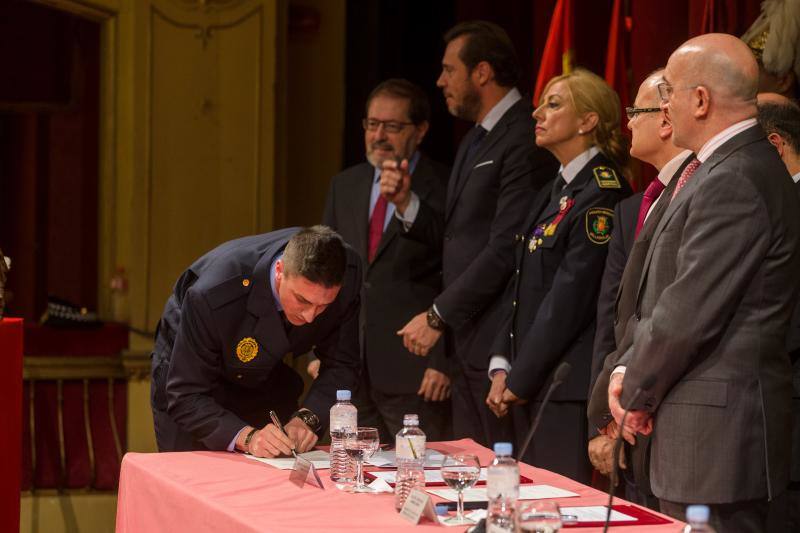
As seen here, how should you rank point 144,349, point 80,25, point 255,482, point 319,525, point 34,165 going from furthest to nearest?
point 34,165, point 80,25, point 144,349, point 255,482, point 319,525

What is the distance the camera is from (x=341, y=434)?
290 centimetres

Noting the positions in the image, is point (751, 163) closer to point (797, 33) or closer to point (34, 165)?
point (797, 33)

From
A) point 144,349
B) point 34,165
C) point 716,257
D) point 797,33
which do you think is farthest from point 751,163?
point 34,165

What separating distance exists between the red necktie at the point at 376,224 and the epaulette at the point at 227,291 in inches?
44.5

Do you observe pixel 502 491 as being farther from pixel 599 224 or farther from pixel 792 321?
pixel 599 224

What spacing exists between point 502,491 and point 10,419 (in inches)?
72.7

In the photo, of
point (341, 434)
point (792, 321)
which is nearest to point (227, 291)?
point (341, 434)

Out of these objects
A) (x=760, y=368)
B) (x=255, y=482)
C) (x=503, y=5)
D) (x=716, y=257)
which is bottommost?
(x=255, y=482)

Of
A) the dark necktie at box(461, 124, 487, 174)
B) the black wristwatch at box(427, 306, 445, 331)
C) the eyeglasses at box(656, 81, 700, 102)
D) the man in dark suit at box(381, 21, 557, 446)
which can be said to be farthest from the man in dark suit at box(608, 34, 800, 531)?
the dark necktie at box(461, 124, 487, 174)

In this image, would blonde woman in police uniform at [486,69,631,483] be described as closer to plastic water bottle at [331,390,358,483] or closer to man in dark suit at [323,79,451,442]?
man in dark suit at [323,79,451,442]

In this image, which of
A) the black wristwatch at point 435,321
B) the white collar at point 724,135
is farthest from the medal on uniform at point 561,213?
the white collar at point 724,135

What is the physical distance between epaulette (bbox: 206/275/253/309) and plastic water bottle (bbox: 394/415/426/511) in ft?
2.42

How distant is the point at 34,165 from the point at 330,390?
4.45 metres

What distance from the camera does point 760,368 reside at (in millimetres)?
2477
